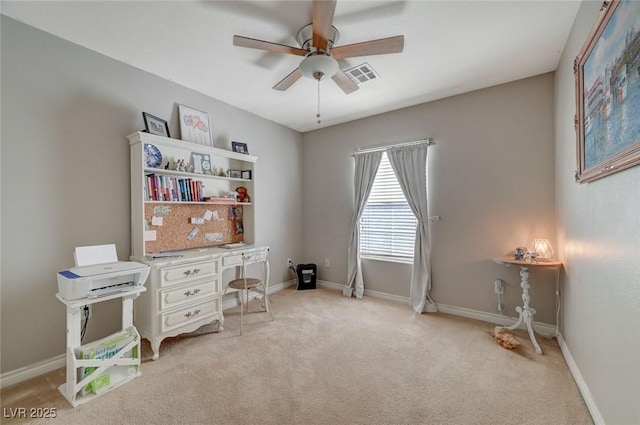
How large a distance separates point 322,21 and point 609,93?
1.61 metres

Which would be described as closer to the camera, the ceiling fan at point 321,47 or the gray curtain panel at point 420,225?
the ceiling fan at point 321,47

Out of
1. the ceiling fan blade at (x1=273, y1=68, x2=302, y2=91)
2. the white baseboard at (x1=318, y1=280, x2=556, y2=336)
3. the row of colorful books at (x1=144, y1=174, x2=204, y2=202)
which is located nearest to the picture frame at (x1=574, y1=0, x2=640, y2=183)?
the white baseboard at (x1=318, y1=280, x2=556, y2=336)

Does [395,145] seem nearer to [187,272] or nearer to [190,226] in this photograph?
[190,226]

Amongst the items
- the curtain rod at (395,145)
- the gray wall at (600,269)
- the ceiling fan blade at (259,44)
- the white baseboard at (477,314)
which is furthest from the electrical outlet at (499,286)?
the ceiling fan blade at (259,44)

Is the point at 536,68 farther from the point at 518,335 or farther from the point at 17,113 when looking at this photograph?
the point at 17,113

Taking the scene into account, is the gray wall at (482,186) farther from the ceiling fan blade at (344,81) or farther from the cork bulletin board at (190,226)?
the cork bulletin board at (190,226)

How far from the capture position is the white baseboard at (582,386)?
4.81ft

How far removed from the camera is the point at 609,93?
1.29 m

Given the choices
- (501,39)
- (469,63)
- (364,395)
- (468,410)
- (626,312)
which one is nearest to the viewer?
(626,312)

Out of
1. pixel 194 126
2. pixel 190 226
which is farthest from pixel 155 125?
pixel 190 226

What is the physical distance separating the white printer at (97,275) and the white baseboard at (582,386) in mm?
3045

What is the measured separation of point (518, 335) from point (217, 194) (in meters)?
3.65


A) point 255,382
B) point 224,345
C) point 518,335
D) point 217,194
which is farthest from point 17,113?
point 518,335

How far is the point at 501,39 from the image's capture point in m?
2.10
